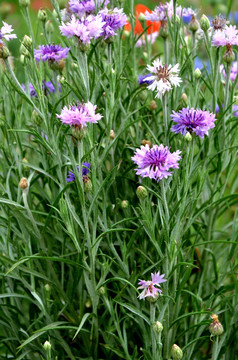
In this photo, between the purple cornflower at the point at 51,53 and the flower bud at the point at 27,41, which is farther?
the purple cornflower at the point at 51,53

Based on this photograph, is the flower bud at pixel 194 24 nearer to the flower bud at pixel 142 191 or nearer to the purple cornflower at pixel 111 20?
the purple cornflower at pixel 111 20

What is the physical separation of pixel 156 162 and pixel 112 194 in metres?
0.30

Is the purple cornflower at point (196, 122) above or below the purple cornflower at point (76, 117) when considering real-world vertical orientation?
below

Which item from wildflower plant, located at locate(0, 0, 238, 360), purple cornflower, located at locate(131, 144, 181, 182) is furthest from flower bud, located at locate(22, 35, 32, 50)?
purple cornflower, located at locate(131, 144, 181, 182)

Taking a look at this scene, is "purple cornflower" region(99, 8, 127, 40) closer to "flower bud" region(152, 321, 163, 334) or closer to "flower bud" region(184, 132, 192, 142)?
"flower bud" region(184, 132, 192, 142)

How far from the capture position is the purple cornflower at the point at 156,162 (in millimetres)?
884

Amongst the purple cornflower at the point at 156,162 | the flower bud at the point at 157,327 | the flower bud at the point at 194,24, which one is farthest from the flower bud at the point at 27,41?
the flower bud at the point at 157,327

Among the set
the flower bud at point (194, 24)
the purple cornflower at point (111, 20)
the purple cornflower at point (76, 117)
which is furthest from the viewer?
the flower bud at point (194, 24)

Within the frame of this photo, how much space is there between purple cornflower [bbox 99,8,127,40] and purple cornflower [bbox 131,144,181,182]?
0.92 ft

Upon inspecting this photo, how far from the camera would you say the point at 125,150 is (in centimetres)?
121

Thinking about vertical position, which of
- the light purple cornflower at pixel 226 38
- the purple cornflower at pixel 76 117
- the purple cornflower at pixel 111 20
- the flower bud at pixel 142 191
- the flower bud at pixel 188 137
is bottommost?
the flower bud at pixel 142 191

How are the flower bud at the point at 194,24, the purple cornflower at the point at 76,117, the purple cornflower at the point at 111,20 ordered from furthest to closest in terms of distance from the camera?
the flower bud at the point at 194,24
the purple cornflower at the point at 111,20
the purple cornflower at the point at 76,117

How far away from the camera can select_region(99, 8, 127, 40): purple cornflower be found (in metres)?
1.03

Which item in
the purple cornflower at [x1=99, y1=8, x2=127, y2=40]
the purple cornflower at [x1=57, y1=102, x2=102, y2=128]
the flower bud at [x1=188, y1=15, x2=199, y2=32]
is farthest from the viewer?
the flower bud at [x1=188, y1=15, x2=199, y2=32]
